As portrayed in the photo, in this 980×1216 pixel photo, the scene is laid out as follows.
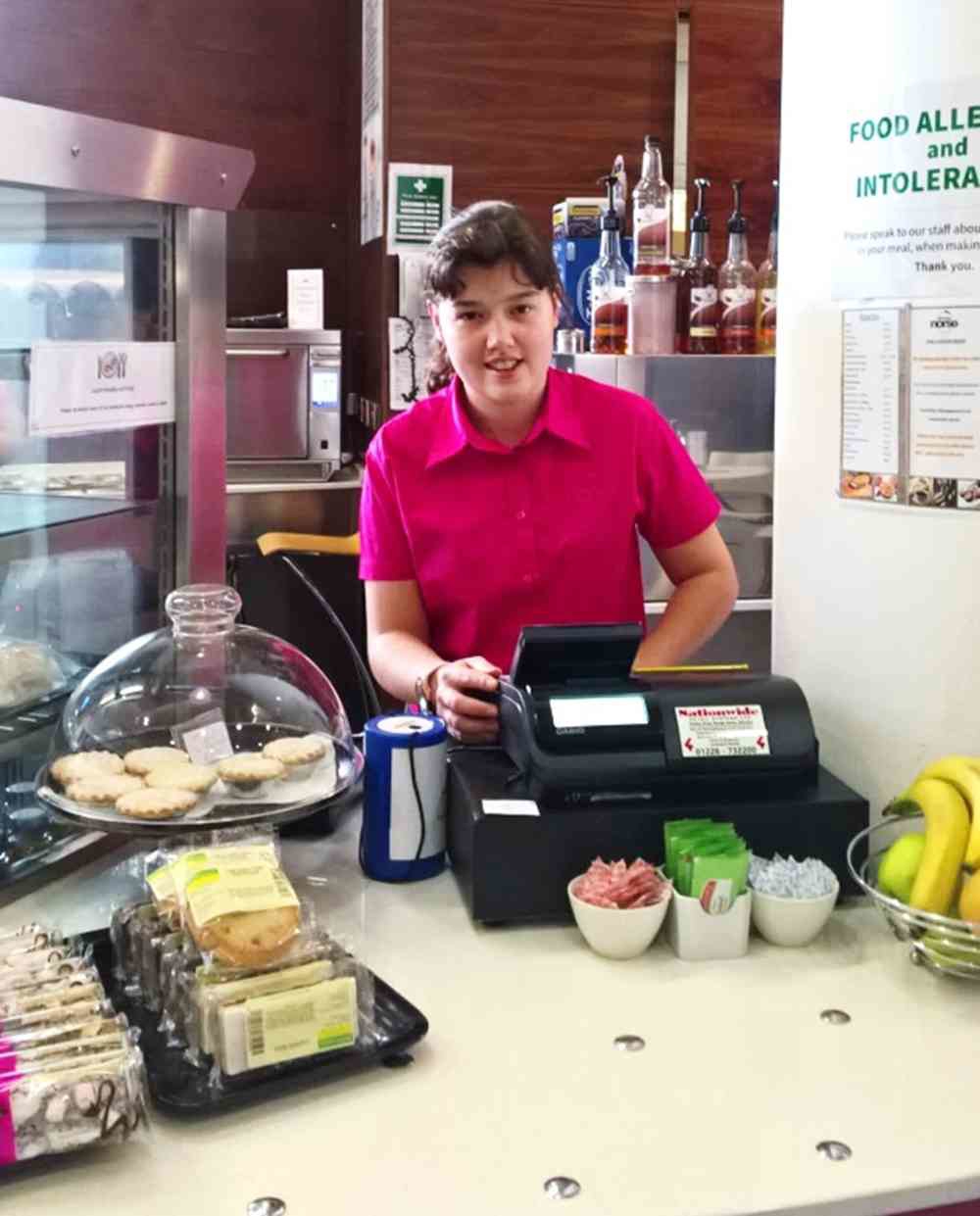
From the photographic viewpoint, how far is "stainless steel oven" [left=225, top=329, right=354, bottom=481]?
12.5ft

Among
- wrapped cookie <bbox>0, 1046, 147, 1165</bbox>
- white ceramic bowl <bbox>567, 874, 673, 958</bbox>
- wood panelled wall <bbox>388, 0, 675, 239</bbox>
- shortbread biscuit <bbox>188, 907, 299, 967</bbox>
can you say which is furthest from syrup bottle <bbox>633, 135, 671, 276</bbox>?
wrapped cookie <bbox>0, 1046, 147, 1165</bbox>

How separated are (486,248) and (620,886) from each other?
959 millimetres

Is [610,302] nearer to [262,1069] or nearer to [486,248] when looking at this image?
[486,248]

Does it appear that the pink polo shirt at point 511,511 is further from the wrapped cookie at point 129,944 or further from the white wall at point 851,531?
the wrapped cookie at point 129,944

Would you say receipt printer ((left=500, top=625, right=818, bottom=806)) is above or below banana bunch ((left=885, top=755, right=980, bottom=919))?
above

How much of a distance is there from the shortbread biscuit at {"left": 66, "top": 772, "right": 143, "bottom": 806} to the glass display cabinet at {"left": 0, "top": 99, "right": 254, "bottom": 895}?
0.51 feet

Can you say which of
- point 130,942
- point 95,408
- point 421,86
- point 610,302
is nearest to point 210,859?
point 130,942

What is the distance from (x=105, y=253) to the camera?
1.73 m

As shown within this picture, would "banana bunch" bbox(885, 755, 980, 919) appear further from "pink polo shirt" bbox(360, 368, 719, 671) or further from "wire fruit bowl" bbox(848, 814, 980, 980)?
"pink polo shirt" bbox(360, 368, 719, 671)

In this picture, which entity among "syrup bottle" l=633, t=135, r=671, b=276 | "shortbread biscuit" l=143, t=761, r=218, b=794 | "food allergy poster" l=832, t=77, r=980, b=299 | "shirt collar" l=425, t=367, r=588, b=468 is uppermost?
"syrup bottle" l=633, t=135, r=671, b=276

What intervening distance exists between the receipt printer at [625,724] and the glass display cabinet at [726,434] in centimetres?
167

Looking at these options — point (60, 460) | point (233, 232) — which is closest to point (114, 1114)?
point (60, 460)

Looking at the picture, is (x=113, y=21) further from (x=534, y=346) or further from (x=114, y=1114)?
(x=114, y=1114)

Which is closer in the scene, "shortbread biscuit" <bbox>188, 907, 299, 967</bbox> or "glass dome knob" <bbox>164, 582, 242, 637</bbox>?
"shortbread biscuit" <bbox>188, 907, 299, 967</bbox>
